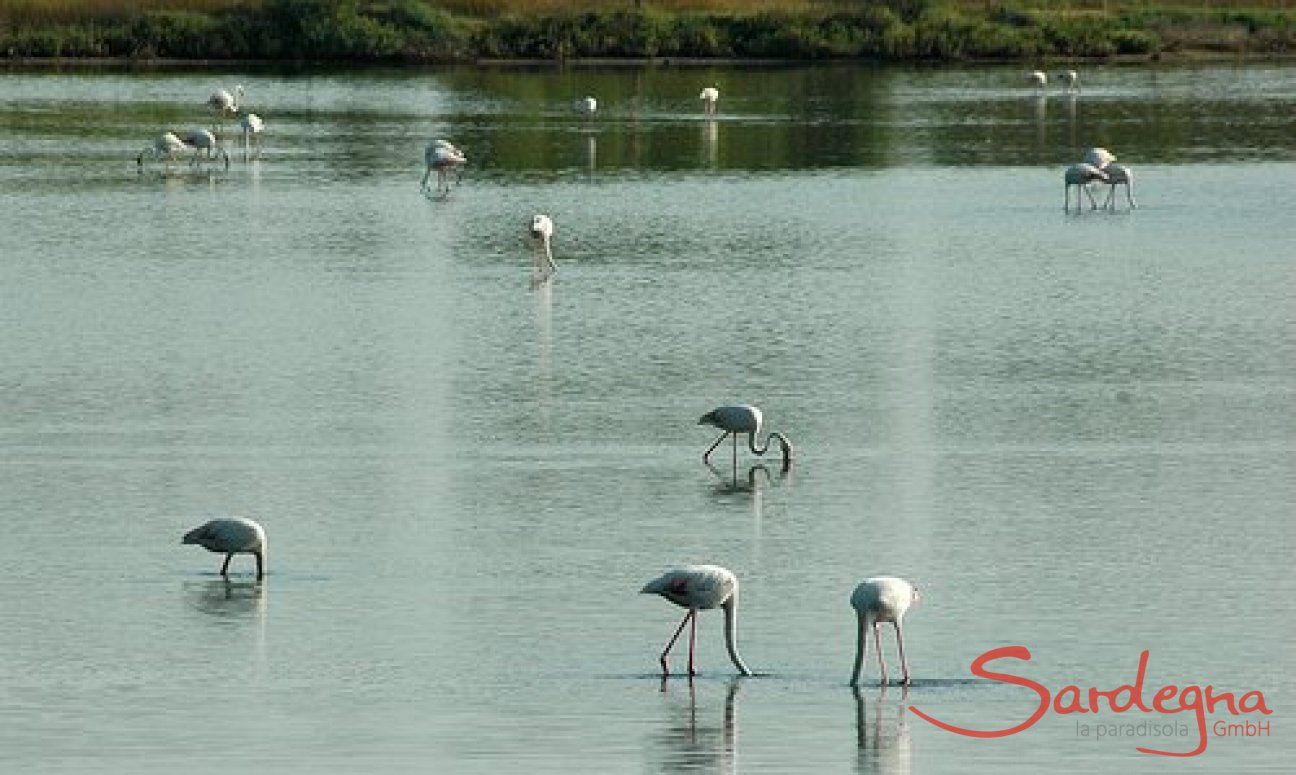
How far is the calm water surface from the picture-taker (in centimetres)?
1408

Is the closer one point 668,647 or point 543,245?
point 668,647

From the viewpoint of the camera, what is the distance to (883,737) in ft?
44.7

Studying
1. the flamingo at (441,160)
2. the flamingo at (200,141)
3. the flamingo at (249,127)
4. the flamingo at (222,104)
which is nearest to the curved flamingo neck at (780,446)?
the flamingo at (441,160)

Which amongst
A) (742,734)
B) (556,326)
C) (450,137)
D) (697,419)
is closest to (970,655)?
(742,734)

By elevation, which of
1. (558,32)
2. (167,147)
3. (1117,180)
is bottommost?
(1117,180)

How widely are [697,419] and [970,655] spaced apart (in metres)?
6.76

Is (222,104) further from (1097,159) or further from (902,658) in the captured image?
(902,658)

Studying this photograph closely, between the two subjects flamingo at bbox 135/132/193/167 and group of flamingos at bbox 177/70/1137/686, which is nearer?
group of flamingos at bbox 177/70/1137/686

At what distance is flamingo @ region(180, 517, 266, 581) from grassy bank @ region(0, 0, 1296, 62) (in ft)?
167

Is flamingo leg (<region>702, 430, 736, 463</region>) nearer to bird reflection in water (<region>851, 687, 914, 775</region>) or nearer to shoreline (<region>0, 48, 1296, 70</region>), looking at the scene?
bird reflection in water (<region>851, 687, 914, 775</region>)

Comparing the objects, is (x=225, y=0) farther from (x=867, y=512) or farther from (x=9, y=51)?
(x=867, y=512)

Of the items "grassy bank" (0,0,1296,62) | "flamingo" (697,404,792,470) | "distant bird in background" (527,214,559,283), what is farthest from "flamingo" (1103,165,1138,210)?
→ "grassy bank" (0,0,1296,62)

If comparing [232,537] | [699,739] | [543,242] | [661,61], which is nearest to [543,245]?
[543,242]

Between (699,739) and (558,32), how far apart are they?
54.8 m
